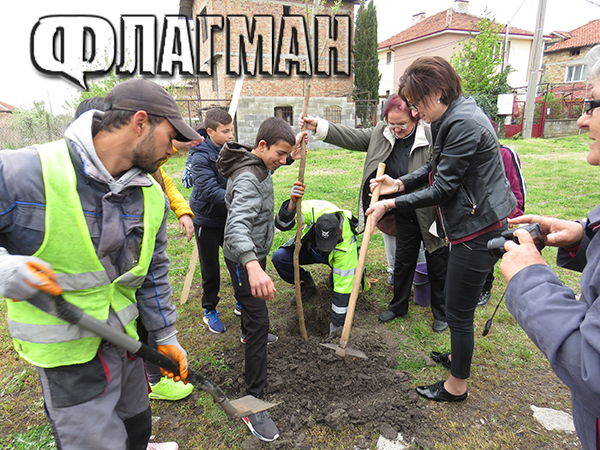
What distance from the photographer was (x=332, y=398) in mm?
2611

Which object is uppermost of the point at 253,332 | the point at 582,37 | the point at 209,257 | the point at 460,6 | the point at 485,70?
the point at 460,6

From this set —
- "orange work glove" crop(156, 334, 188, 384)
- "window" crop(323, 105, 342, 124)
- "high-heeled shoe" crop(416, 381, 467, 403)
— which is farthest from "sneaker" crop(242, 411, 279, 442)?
"window" crop(323, 105, 342, 124)

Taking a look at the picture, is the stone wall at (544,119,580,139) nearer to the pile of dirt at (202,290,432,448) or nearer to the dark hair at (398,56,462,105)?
the pile of dirt at (202,290,432,448)

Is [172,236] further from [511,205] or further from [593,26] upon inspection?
[593,26]

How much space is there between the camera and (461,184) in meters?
2.24

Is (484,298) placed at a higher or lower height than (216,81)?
lower

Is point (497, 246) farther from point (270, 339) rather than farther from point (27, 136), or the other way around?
point (27, 136)

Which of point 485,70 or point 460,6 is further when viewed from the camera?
point 460,6

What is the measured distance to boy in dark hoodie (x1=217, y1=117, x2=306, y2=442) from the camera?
7.37ft

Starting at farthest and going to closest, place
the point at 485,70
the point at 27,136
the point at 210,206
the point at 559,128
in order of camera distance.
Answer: the point at 559,128
the point at 485,70
the point at 27,136
the point at 210,206

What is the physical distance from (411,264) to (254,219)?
1.87m

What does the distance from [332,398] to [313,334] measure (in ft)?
2.95

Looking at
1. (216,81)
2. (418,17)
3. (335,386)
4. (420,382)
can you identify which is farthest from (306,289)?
(418,17)

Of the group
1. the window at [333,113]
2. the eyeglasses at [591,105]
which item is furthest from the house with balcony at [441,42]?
the eyeglasses at [591,105]
